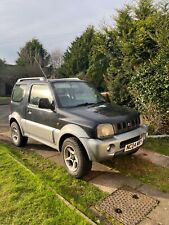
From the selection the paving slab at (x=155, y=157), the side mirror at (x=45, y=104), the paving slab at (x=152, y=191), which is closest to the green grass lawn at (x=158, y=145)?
the paving slab at (x=155, y=157)

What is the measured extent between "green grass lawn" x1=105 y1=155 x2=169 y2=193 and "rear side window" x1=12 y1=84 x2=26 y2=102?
2.77m

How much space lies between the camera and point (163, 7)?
28.9 feet

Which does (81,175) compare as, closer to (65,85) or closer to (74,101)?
(74,101)

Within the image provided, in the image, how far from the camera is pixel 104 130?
3.97m

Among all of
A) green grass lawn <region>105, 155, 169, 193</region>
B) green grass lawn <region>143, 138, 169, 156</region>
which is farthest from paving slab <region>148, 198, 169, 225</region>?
green grass lawn <region>143, 138, 169, 156</region>

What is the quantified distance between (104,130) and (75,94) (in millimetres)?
1444

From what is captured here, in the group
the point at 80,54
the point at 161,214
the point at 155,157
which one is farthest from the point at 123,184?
the point at 80,54

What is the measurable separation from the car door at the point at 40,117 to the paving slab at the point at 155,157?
7.19 feet

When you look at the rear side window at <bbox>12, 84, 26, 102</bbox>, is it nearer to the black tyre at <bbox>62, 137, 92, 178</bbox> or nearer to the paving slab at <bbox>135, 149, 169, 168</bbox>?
the black tyre at <bbox>62, 137, 92, 178</bbox>

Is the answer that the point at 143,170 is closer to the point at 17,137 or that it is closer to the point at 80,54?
the point at 17,137

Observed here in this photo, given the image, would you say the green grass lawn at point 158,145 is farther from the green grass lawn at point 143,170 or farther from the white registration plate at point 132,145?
the white registration plate at point 132,145

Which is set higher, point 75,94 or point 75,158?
point 75,94

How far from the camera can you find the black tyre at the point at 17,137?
244 inches

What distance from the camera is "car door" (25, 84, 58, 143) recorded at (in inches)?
191
